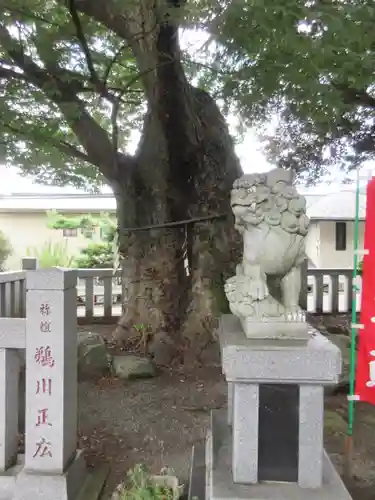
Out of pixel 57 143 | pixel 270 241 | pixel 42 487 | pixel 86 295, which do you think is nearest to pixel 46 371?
pixel 42 487

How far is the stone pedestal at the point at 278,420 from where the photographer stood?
255 centimetres

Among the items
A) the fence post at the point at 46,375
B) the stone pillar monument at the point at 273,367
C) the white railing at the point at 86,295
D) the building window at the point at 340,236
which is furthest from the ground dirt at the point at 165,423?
the building window at the point at 340,236

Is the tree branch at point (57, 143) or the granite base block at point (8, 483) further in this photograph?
the tree branch at point (57, 143)

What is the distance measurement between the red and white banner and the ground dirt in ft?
2.21

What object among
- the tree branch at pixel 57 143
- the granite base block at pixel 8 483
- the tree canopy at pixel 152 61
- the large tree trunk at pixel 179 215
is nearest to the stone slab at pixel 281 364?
the granite base block at pixel 8 483

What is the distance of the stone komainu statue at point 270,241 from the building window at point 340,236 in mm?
15506

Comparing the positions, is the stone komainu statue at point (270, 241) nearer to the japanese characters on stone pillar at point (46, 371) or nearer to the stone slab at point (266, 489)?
the stone slab at point (266, 489)

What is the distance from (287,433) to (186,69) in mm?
5109

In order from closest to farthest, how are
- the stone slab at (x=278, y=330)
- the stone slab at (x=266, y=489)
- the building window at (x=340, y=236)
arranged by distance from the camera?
the stone slab at (x=266, y=489) → the stone slab at (x=278, y=330) → the building window at (x=340, y=236)

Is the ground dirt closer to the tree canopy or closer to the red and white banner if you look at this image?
the red and white banner

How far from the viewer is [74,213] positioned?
2094 centimetres

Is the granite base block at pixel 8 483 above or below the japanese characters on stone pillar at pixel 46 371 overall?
below

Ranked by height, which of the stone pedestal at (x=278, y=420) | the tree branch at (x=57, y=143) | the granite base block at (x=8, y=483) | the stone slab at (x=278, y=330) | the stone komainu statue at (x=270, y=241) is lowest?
the granite base block at (x=8, y=483)

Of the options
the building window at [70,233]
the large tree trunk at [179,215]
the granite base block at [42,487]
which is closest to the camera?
the granite base block at [42,487]
